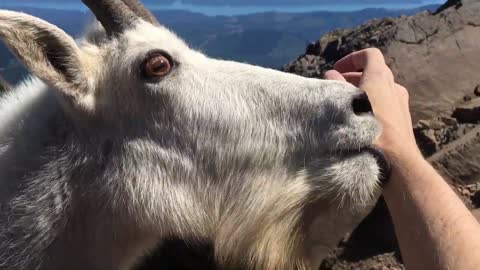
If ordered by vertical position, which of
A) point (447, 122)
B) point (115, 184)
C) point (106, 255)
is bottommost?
point (447, 122)

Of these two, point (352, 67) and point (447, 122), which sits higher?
point (352, 67)

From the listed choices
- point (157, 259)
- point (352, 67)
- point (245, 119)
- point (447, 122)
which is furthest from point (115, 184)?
point (447, 122)

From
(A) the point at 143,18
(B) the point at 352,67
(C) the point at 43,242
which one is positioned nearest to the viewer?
(C) the point at 43,242

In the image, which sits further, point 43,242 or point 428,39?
point 428,39

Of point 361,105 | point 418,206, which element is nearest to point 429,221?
point 418,206

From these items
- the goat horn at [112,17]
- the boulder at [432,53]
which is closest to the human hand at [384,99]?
the goat horn at [112,17]

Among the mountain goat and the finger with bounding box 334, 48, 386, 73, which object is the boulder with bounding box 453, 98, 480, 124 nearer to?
the finger with bounding box 334, 48, 386, 73

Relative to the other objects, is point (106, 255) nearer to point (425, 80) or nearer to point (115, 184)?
point (115, 184)

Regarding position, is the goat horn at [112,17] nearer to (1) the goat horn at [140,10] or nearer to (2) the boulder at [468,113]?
(1) the goat horn at [140,10]

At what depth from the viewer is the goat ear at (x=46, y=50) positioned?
438cm

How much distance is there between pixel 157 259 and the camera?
864 cm

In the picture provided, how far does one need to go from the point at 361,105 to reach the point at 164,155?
50.7 inches

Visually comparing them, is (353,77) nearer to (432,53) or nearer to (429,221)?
(429,221)

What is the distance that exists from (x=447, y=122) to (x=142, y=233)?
18.3 feet
